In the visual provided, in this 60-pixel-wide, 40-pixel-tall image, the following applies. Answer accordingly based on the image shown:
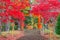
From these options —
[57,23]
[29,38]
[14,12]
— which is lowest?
[29,38]

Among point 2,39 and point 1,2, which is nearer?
point 1,2

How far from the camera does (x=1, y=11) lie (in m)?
14.8

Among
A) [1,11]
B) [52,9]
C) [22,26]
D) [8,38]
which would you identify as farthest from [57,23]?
[22,26]

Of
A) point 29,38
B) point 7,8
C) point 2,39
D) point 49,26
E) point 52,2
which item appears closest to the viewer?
point 7,8

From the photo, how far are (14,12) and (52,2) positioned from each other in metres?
3.45

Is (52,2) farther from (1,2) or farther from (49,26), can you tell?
(49,26)

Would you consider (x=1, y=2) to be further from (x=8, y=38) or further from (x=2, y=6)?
(x=8, y=38)

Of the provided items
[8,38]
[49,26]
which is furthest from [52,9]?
[49,26]

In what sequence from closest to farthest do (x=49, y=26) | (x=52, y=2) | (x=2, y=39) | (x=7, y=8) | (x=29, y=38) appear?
(x=7, y=8), (x=52, y=2), (x=2, y=39), (x=29, y=38), (x=49, y=26)

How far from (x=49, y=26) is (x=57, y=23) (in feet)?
18.1

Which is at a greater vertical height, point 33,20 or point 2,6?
point 2,6

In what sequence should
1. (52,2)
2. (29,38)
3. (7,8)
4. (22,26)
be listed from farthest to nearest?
(22,26) < (29,38) < (52,2) < (7,8)

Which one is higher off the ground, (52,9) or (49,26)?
(52,9)

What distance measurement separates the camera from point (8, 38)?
18.5 m
